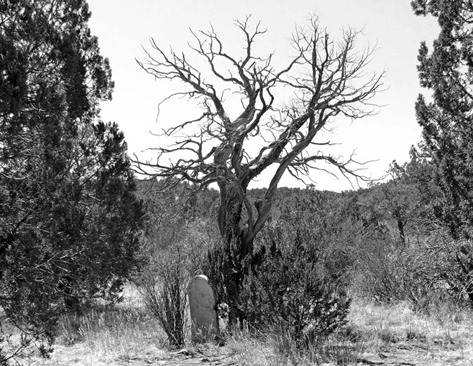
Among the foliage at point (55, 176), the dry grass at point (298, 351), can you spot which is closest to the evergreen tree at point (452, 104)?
the dry grass at point (298, 351)

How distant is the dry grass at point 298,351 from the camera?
246 inches

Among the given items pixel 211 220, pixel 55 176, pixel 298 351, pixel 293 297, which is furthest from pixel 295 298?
pixel 211 220

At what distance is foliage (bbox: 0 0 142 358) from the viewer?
18.5 ft

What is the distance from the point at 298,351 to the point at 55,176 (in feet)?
14.5

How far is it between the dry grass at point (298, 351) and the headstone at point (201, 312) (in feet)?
1.26

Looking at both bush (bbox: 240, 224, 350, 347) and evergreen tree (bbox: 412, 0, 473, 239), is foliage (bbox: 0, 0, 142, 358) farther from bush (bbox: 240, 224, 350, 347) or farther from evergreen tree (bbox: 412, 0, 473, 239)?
evergreen tree (bbox: 412, 0, 473, 239)

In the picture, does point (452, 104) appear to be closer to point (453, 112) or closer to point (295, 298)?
point (453, 112)

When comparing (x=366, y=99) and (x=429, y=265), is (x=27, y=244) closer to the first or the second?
(x=429, y=265)

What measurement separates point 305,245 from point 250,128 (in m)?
5.16

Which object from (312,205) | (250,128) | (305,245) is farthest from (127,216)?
(312,205)

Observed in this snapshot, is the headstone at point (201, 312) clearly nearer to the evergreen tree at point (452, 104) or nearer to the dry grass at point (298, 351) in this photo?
the dry grass at point (298, 351)

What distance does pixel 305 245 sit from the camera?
8.17 metres

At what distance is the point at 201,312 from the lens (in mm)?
8078

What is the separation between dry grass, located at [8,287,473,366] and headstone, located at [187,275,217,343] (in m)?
0.38
